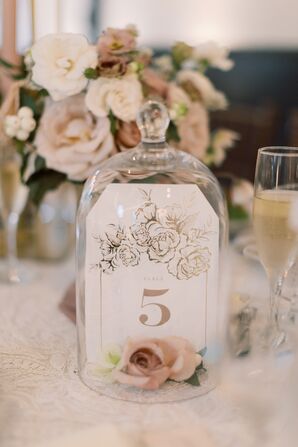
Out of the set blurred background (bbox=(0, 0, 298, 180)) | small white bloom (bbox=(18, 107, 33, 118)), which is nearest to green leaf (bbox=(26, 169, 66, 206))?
small white bloom (bbox=(18, 107, 33, 118))

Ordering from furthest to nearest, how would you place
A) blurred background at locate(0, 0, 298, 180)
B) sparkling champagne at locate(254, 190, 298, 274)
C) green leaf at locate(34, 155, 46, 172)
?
blurred background at locate(0, 0, 298, 180) → green leaf at locate(34, 155, 46, 172) → sparkling champagne at locate(254, 190, 298, 274)

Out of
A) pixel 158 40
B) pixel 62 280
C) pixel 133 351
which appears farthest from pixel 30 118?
pixel 158 40

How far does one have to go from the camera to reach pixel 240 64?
179 inches

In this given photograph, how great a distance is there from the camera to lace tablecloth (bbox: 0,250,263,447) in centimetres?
71

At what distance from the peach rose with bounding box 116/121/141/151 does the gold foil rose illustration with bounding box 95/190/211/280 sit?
279mm

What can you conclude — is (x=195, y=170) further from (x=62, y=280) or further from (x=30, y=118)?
(x=62, y=280)

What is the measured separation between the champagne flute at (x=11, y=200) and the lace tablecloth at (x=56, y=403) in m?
0.26

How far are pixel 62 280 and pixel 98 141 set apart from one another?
0.36 metres

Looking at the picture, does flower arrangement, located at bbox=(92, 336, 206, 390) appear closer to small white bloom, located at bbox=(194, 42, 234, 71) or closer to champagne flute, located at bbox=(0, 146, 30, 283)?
champagne flute, located at bbox=(0, 146, 30, 283)

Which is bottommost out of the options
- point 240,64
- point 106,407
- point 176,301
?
point 106,407

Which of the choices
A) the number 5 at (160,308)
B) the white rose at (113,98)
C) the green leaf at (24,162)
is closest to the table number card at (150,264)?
the number 5 at (160,308)

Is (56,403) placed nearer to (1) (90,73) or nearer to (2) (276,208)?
(2) (276,208)

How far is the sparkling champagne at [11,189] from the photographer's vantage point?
124 cm

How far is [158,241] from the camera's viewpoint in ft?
2.56
